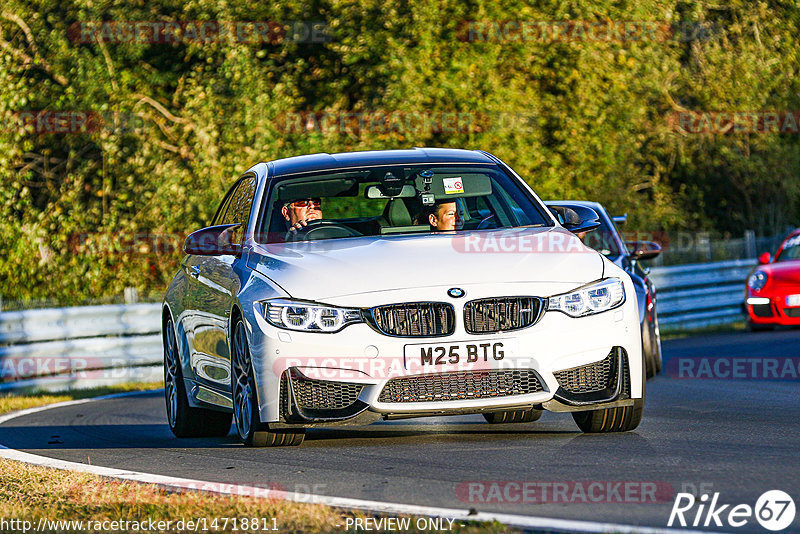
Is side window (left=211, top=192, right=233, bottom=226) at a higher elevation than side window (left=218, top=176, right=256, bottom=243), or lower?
lower

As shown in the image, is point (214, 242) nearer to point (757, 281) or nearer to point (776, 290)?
point (776, 290)

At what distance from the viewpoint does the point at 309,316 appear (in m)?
7.53

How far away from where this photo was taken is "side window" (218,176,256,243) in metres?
9.08

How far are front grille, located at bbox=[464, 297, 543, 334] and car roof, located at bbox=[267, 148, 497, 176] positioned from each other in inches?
71.2

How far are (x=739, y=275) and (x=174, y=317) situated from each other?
17316mm

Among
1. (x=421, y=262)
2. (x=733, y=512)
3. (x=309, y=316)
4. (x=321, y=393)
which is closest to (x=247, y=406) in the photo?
(x=321, y=393)

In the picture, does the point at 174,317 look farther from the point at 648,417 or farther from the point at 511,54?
the point at 511,54

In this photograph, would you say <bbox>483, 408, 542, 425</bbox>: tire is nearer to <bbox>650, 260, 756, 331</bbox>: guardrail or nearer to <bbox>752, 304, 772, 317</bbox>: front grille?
<bbox>752, 304, 772, 317</bbox>: front grille

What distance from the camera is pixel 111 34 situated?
26594 mm

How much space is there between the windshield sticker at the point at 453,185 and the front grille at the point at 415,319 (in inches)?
67.9

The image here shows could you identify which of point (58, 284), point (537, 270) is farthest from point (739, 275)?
point (537, 270)

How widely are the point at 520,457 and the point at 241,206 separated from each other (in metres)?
3.07

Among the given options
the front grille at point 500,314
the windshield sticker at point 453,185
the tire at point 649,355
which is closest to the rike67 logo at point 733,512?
the front grille at point 500,314

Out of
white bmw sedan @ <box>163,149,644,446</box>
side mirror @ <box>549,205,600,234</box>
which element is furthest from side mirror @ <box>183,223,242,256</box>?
side mirror @ <box>549,205,600,234</box>
